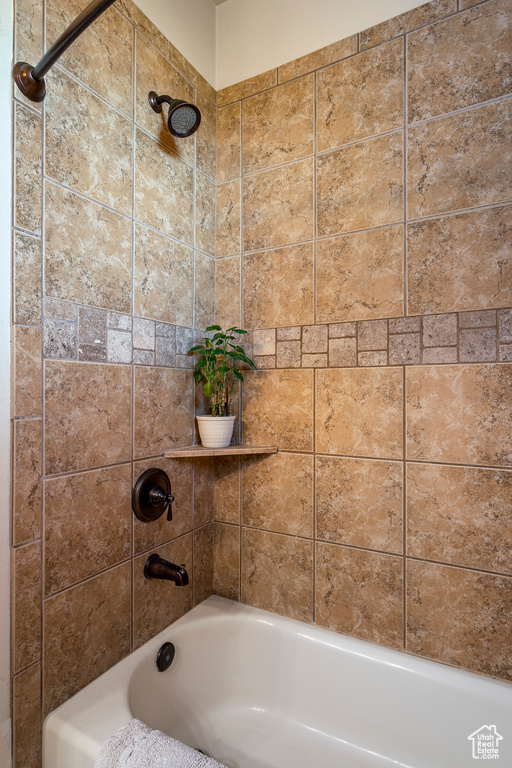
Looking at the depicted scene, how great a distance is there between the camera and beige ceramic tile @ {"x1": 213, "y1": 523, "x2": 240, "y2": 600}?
1597 millimetres

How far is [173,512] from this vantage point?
1426mm

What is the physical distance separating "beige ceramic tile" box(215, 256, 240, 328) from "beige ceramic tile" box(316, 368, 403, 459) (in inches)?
17.7

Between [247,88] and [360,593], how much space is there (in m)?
1.93

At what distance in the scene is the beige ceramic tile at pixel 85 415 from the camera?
102 centimetres

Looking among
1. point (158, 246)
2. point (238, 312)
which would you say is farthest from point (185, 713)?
point (158, 246)

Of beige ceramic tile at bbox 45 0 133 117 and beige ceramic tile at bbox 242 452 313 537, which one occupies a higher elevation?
beige ceramic tile at bbox 45 0 133 117

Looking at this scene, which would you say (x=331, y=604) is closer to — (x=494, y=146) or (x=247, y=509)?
(x=247, y=509)

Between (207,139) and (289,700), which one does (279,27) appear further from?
(289,700)

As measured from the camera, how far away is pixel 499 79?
1168 millimetres

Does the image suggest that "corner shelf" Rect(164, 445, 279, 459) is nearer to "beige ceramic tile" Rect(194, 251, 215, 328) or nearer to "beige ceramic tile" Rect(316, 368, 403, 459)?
"beige ceramic tile" Rect(316, 368, 403, 459)

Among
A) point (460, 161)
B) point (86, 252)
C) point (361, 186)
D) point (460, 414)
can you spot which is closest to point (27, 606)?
point (86, 252)

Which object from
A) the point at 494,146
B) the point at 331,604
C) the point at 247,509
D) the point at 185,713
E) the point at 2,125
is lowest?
the point at 185,713

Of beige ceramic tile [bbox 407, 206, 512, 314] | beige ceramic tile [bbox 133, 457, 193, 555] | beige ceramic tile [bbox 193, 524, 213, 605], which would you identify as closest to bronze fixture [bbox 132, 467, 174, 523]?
beige ceramic tile [bbox 133, 457, 193, 555]

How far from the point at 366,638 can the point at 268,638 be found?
348 mm
